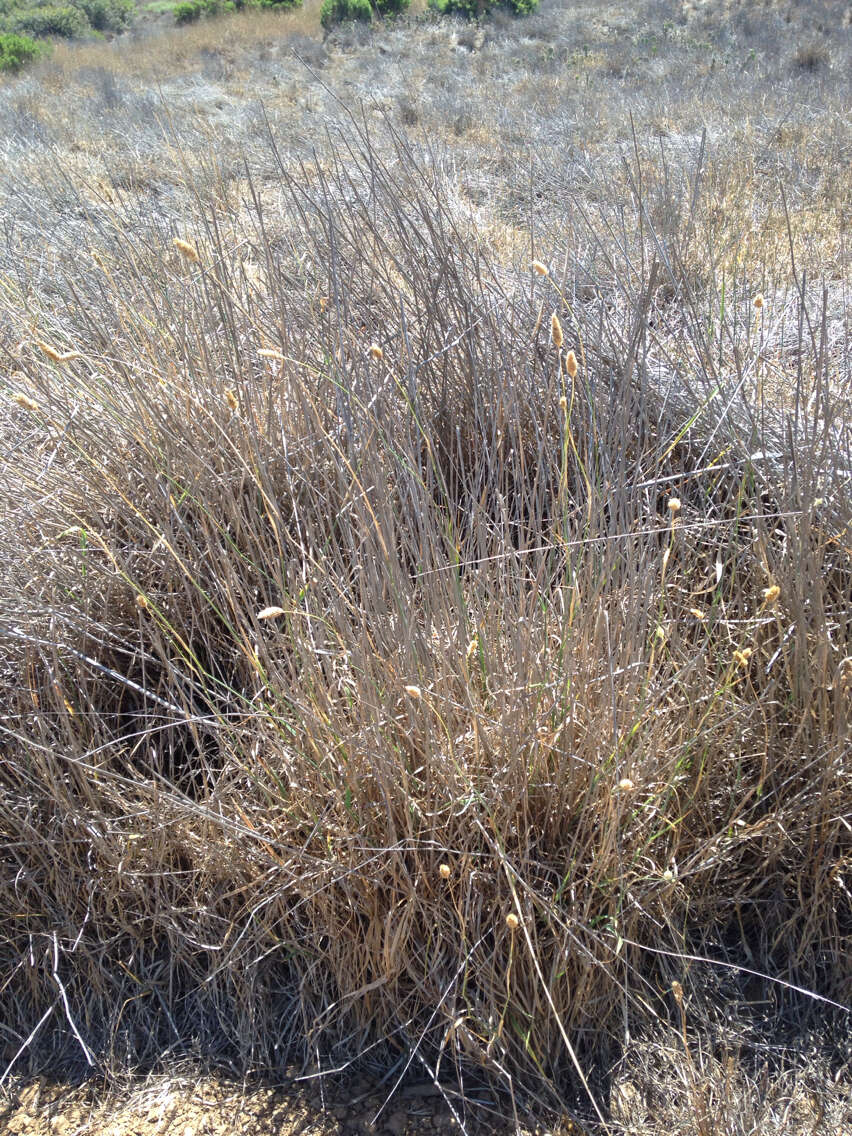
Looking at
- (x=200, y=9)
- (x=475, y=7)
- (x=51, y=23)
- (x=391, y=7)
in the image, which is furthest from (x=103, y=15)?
(x=475, y=7)

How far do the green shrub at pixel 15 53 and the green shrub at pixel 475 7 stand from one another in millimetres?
6174

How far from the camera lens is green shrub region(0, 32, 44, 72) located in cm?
1195

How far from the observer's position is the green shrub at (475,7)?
13438mm

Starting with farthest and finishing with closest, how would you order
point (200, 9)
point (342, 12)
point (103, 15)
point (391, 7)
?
point (103, 15) < point (200, 9) < point (391, 7) < point (342, 12)

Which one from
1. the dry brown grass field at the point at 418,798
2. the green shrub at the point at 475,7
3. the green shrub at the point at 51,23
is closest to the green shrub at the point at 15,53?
the green shrub at the point at 51,23

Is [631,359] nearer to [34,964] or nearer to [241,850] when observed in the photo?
[241,850]

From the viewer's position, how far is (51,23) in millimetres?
17188

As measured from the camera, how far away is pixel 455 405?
2.09 metres

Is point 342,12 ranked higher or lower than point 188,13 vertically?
lower

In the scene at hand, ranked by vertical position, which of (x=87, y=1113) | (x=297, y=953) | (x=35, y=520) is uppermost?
(x=35, y=520)

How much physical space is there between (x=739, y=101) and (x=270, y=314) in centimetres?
608

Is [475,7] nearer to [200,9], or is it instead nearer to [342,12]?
[342,12]

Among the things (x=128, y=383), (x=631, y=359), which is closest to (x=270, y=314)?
(x=128, y=383)

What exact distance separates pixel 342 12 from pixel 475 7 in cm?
236
